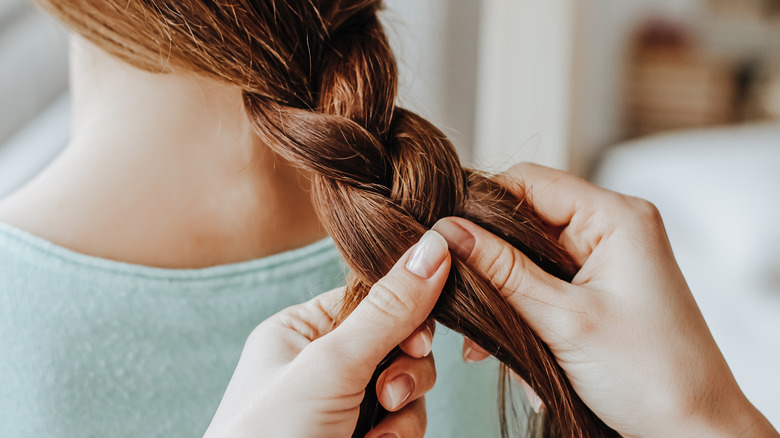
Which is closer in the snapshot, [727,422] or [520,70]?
[727,422]

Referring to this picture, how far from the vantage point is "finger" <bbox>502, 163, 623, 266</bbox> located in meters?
0.52

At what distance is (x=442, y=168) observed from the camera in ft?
1.53

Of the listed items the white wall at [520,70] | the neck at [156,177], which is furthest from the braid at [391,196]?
the white wall at [520,70]

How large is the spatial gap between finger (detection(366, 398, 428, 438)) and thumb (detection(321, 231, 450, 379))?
0.07 meters

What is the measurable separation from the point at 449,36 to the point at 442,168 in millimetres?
1136

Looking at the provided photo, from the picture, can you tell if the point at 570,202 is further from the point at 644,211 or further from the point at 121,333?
the point at 121,333

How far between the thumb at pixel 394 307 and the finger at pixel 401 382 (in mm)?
40

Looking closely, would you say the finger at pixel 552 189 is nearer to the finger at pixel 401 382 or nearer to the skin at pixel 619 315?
the skin at pixel 619 315

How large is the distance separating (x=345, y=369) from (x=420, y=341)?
0.24ft

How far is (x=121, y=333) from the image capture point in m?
0.55

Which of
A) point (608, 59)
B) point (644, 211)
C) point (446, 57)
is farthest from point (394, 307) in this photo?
point (608, 59)

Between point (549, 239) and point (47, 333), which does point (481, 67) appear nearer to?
point (549, 239)

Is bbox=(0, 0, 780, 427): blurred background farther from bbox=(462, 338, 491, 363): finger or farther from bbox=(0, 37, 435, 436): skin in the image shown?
bbox=(462, 338, 491, 363): finger

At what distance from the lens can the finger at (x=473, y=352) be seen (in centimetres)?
50
